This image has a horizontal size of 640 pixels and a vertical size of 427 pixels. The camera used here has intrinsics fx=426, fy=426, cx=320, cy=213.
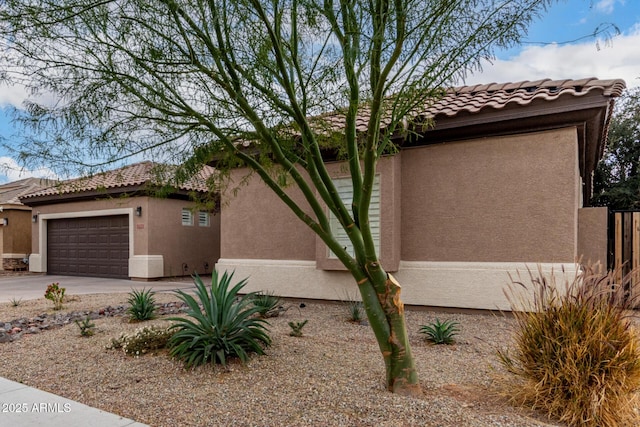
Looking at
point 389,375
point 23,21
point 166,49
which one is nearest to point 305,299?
point 389,375

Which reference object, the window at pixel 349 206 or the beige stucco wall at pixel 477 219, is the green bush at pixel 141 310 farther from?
the window at pixel 349 206

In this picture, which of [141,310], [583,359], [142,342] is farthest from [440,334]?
[141,310]

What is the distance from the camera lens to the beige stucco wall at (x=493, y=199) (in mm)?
7613

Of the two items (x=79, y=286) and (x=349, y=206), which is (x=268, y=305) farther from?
(x=79, y=286)

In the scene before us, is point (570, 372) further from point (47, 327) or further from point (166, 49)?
point (47, 327)

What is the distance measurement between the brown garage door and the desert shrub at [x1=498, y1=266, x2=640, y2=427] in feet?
50.9

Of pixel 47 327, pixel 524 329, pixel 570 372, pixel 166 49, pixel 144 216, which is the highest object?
pixel 166 49

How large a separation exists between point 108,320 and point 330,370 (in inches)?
201

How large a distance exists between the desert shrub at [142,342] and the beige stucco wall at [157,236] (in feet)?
30.6

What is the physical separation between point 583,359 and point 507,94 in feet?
21.2

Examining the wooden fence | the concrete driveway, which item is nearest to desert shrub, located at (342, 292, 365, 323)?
the wooden fence

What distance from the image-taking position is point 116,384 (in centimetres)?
459

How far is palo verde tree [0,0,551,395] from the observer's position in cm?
411

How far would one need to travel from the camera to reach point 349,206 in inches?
368
